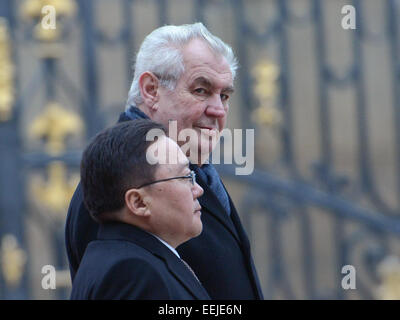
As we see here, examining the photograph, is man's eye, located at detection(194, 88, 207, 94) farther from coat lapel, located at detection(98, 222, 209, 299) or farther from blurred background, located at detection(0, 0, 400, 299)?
blurred background, located at detection(0, 0, 400, 299)

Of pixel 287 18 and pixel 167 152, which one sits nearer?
pixel 167 152

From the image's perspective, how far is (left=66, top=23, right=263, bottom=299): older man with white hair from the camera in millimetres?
2020

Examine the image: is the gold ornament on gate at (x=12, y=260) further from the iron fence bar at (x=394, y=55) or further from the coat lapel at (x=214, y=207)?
the coat lapel at (x=214, y=207)

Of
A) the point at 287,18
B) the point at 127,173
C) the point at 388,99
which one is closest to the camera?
the point at 127,173

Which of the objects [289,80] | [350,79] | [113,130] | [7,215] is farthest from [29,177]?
[113,130]

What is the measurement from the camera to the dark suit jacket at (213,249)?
1.93 metres

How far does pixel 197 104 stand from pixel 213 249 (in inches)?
13.5

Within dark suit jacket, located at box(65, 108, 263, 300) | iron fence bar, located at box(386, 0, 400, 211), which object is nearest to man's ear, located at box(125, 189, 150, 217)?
dark suit jacket, located at box(65, 108, 263, 300)

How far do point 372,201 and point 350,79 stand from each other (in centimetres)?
57

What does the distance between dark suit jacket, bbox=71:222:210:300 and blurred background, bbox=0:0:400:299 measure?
2202mm

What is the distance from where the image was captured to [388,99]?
4.75m

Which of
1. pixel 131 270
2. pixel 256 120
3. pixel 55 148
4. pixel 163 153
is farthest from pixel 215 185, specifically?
pixel 256 120
